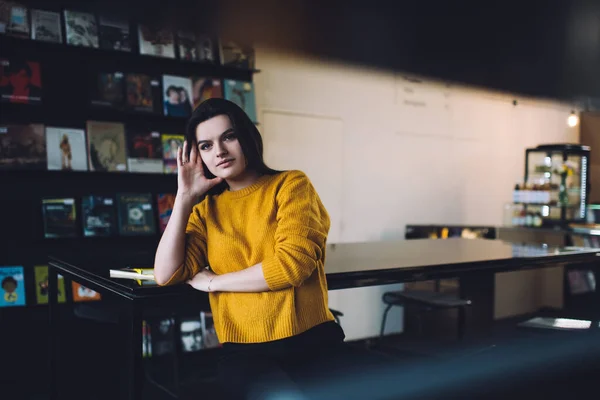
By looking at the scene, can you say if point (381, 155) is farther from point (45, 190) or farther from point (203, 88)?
point (45, 190)

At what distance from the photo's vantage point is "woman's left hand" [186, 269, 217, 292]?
4.62ft

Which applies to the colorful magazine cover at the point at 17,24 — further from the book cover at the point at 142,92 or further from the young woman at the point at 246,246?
the young woman at the point at 246,246

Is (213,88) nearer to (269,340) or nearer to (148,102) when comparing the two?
(148,102)

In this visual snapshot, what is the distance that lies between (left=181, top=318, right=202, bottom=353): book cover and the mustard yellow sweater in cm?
220

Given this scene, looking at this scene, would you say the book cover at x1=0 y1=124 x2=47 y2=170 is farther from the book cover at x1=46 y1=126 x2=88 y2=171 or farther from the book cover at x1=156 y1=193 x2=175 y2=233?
the book cover at x1=156 y1=193 x2=175 y2=233

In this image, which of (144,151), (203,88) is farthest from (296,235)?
(203,88)

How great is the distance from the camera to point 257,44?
0.70 feet

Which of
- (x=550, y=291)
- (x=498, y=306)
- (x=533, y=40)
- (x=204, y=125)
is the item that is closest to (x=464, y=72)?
(x=533, y=40)

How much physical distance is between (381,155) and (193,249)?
3617 mm

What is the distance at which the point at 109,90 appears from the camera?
330 cm

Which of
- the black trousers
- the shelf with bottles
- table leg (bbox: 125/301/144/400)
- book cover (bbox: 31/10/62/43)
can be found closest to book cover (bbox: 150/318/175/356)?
book cover (bbox: 31/10/62/43)

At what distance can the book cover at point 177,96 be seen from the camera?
350 centimetres

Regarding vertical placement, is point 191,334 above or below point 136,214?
below

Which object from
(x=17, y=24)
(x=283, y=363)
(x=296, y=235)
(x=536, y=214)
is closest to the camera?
(x=283, y=363)
